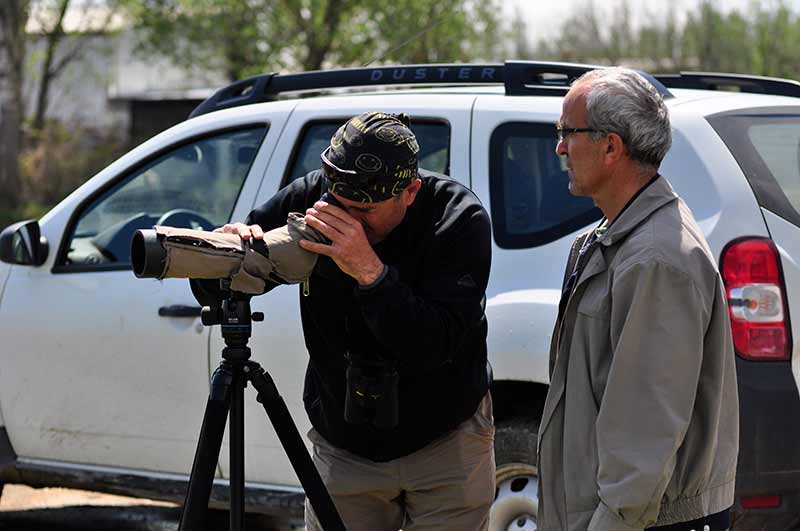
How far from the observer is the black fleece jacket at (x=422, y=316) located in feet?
9.55

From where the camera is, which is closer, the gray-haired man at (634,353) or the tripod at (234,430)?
the gray-haired man at (634,353)

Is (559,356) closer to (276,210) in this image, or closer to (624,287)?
(624,287)

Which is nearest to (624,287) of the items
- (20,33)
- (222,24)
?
(222,24)

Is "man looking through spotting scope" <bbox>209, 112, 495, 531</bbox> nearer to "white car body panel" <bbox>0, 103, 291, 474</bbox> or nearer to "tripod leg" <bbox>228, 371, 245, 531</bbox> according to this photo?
"tripod leg" <bbox>228, 371, 245, 531</bbox>

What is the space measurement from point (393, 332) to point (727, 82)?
2.62 metres

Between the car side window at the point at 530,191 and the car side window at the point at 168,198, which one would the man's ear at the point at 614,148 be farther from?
the car side window at the point at 168,198

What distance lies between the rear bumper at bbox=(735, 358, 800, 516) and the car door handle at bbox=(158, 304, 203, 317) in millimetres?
1939

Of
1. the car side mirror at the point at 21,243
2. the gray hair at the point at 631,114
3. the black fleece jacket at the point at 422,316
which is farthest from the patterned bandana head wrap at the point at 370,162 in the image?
the car side mirror at the point at 21,243

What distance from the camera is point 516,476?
4234 millimetres

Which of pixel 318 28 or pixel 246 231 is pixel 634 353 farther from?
pixel 318 28

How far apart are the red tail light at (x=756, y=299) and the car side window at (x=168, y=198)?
1911 mm

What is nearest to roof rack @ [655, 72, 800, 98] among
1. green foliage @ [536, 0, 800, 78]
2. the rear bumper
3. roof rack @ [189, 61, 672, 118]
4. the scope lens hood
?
roof rack @ [189, 61, 672, 118]

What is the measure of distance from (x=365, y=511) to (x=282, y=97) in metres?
2.72

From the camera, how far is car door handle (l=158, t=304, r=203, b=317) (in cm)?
459
